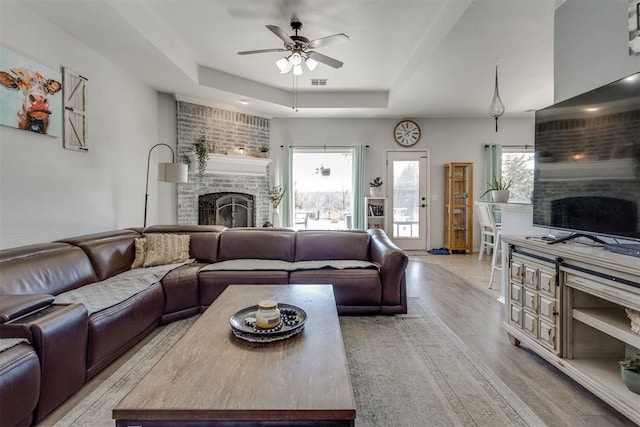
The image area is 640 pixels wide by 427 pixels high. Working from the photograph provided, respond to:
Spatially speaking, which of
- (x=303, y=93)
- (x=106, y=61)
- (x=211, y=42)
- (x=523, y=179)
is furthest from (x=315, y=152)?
(x=523, y=179)

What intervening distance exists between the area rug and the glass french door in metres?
4.10

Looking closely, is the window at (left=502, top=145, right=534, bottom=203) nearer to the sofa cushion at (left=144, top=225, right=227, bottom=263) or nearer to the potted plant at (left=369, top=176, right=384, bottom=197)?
the potted plant at (left=369, top=176, right=384, bottom=197)

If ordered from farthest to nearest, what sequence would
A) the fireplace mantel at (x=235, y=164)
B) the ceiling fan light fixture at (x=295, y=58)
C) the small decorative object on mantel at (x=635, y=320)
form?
the fireplace mantel at (x=235, y=164) → the ceiling fan light fixture at (x=295, y=58) → the small decorative object on mantel at (x=635, y=320)

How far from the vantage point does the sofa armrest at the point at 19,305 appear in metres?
1.60

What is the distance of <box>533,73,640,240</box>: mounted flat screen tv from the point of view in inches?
68.4

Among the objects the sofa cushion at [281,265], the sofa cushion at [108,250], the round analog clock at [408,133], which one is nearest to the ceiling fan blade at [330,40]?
the sofa cushion at [281,265]

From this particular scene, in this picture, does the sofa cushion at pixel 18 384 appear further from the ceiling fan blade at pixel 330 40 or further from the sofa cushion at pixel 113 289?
the ceiling fan blade at pixel 330 40

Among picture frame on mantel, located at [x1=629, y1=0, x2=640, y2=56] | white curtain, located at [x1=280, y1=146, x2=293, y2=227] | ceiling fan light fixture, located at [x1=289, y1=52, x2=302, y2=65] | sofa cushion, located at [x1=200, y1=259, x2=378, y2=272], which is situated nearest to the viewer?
picture frame on mantel, located at [x1=629, y1=0, x2=640, y2=56]

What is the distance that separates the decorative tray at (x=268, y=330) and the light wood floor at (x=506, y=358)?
54.1 inches

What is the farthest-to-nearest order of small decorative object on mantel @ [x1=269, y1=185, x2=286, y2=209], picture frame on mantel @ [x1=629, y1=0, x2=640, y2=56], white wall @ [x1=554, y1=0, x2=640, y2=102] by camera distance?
small decorative object on mantel @ [x1=269, y1=185, x2=286, y2=209] → white wall @ [x1=554, y1=0, x2=640, y2=102] → picture frame on mantel @ [x1=629, y1=0, x2=640, y2=56]

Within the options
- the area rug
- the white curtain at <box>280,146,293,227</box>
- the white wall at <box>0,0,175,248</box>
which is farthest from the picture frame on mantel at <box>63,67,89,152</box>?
the white curtain at <box>280,146,293,227</box>

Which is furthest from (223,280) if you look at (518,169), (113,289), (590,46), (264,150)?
(518,169)

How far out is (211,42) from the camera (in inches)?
160

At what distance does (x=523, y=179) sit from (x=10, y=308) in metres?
7.84
